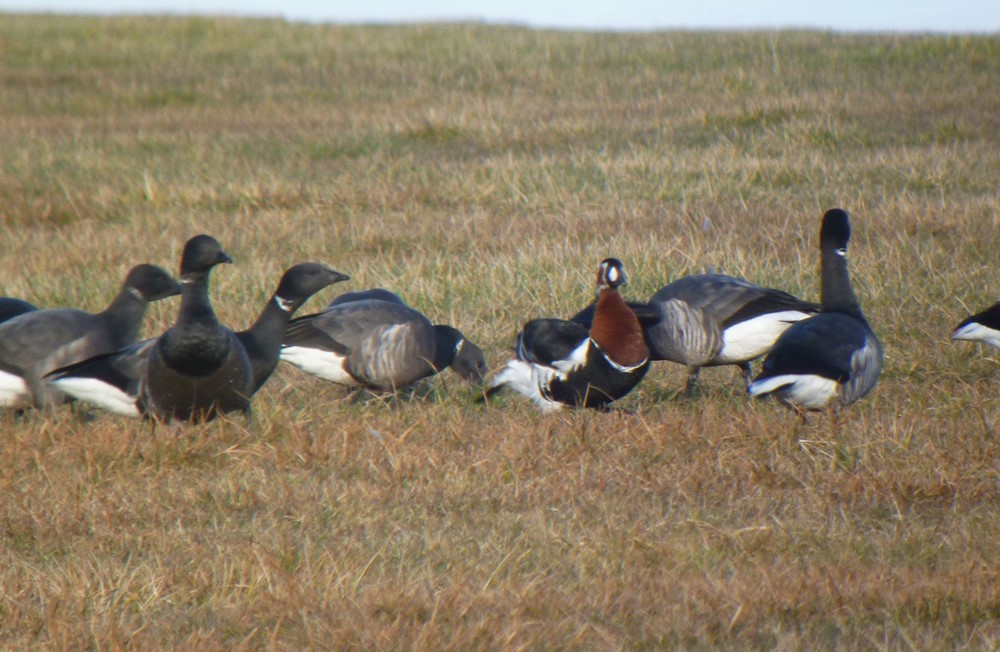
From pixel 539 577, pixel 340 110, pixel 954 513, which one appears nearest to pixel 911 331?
Result: pixel 954 513

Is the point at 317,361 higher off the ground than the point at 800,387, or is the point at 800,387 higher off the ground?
the point at 800,387

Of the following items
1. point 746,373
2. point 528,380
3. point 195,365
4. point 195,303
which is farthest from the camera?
point 746,373

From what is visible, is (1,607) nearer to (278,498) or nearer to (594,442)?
(278,498)

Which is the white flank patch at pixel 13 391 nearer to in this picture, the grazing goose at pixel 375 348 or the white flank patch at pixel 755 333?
the grazing goose at pixel 375 348

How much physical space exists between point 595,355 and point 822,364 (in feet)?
4.04

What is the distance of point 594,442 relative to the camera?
18.6ft

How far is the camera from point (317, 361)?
6789mm

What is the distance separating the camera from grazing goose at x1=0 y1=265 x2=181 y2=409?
6062 mm

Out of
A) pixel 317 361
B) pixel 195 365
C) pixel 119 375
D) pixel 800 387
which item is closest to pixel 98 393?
pixel 119 375

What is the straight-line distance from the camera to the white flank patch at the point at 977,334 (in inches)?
245

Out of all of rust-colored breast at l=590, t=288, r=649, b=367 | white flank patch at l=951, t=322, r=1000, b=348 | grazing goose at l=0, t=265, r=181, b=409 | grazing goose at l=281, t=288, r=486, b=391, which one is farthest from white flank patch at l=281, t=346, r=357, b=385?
white flank patch at l=951, t=322, r=1000, b=348

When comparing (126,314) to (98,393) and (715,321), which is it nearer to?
(98,393)

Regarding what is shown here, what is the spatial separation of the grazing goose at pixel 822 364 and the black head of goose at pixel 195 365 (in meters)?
2.77

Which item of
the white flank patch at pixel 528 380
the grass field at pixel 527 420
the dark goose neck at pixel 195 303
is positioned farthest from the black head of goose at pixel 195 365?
the white flank patch at pixel 528 380
